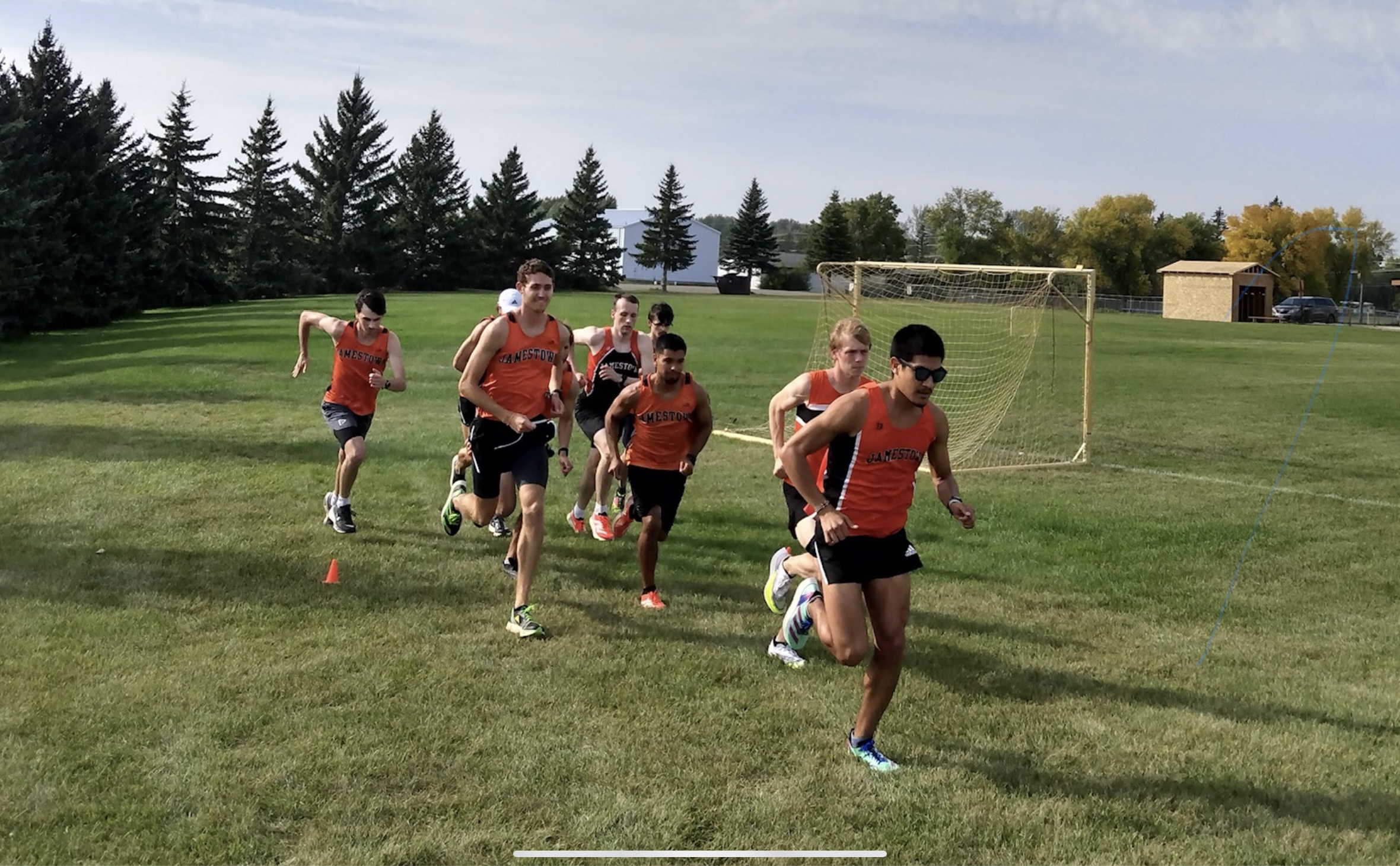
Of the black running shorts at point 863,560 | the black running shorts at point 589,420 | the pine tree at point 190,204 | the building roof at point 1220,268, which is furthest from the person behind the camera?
the pine tree at point 190,204

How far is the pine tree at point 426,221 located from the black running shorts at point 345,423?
236 feet

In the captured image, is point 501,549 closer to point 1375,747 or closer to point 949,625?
point 949,625

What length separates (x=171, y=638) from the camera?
6.68 meters

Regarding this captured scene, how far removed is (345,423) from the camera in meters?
9.73

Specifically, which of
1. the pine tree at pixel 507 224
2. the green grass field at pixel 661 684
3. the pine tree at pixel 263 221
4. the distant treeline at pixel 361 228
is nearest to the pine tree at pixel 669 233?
the distant treeline at pixel 361 228

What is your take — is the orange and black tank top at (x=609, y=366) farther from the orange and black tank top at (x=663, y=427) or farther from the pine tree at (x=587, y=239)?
the pine tree at (x=587, y=239)

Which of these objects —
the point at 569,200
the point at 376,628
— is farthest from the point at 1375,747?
the point at 569,200

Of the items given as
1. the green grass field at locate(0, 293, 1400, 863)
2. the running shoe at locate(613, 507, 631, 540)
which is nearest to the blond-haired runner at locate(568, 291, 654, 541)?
the green grass field at locate(0, 293, 1400, 863)

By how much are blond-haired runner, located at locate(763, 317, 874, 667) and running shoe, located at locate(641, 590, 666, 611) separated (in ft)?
2.64

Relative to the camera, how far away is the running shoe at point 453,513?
9117 mm

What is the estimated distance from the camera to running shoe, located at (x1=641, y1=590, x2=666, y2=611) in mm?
7582

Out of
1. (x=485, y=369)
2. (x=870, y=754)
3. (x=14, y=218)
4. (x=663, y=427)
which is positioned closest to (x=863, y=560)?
(x=870, y=754)

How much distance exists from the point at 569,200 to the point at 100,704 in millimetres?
91724

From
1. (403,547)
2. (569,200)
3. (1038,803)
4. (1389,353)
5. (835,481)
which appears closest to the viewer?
(1038,803)
